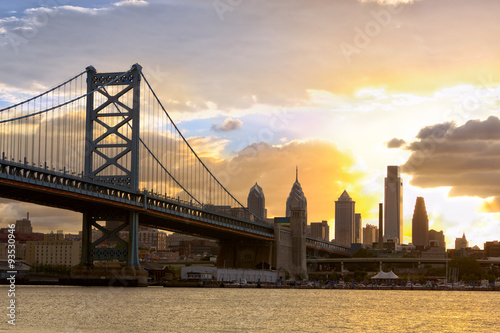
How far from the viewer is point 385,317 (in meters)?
63.5

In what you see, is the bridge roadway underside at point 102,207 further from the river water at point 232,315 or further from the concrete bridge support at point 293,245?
the concrete bridge support at point 293,245

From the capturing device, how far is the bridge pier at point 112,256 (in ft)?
333

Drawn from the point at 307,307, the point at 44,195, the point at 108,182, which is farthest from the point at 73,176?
the point at 307,307

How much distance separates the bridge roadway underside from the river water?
10.6 m

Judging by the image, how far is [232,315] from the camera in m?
62.0

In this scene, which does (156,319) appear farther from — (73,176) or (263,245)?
(263,245)

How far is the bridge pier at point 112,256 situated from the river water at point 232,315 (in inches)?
708

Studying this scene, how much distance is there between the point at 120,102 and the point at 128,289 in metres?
22.9

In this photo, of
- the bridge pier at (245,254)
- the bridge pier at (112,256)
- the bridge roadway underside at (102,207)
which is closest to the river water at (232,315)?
the bridge roadway underside at (102,207)

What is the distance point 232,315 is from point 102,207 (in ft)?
136

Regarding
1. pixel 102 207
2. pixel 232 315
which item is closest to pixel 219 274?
pixel 102 207

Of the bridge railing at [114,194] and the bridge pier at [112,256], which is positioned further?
the bridge pier at [112,256]

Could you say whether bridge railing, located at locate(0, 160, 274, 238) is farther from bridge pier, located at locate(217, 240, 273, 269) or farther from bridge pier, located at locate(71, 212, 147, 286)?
bridge pier, located at locate(217, 240, 273, 269)

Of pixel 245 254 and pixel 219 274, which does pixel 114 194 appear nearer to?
pixel 219 274
